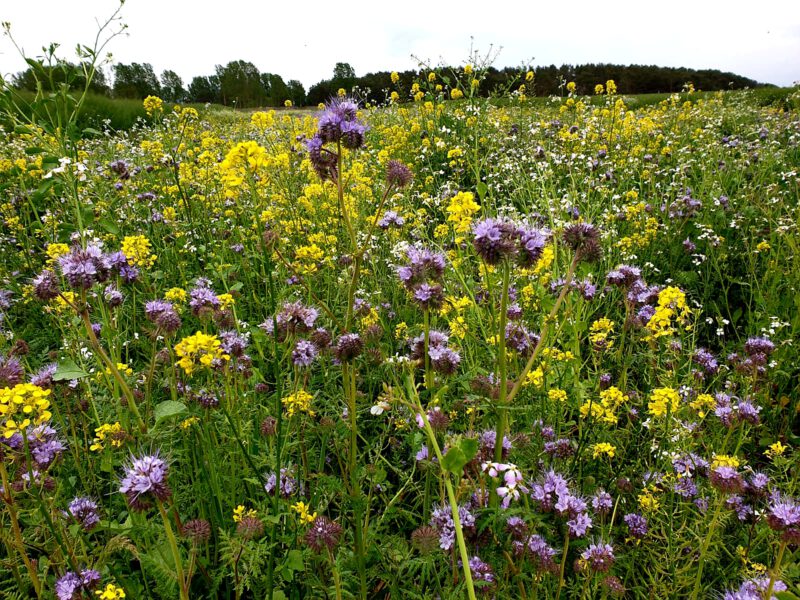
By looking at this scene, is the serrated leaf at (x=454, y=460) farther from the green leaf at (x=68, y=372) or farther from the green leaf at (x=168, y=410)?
the green leaf at (x=68, y=372)

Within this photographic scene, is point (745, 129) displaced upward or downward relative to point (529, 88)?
downward

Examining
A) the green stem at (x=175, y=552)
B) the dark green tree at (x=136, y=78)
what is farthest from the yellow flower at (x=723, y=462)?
the dark green tree at (x=136, y=78)

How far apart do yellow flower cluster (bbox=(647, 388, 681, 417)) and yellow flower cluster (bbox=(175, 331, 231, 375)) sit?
1.79 metres

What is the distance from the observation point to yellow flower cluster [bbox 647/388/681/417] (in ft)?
6.81

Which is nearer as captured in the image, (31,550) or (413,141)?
(31,550)

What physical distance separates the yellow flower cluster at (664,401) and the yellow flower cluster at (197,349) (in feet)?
5.88

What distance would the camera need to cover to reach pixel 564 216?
4.18m

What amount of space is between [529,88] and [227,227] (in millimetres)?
6275

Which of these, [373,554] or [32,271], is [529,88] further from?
[373,554]

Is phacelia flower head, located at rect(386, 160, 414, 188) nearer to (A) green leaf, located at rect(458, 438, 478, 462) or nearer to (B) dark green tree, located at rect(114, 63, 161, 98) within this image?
(A) green leaf, located at rect(458, 438, 478, 462)

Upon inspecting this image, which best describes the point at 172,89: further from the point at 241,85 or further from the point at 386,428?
the point at 386,428

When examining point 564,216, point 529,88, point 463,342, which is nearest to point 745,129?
point 529,88

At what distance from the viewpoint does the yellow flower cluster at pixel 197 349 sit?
1.92m

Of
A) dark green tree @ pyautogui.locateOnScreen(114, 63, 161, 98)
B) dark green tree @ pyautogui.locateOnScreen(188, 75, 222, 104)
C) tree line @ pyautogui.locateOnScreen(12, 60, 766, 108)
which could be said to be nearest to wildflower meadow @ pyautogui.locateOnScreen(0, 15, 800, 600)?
tree line @ pyautogui.locateOnScreen(12, 60, 766, 108)
